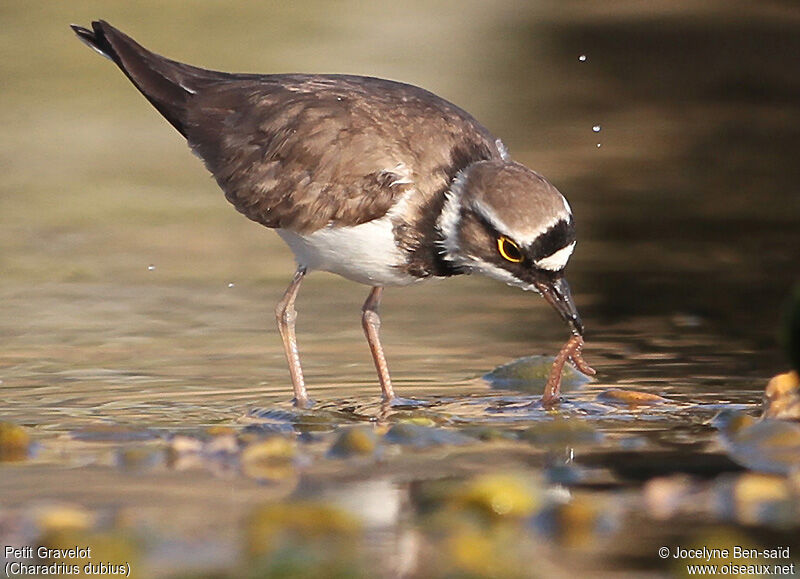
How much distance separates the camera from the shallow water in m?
6.00

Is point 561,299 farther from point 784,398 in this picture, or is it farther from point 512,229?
point 784,398

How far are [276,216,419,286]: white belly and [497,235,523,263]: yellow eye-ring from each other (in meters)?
0.59

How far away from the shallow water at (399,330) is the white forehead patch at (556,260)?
0.73 meters

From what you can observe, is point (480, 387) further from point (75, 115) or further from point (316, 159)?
point (75, 115)

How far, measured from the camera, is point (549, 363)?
30.1 ft

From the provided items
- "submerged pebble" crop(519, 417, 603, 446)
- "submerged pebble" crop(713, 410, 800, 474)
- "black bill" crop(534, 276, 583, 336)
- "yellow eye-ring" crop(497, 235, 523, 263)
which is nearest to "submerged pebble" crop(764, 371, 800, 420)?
"submerged pebble" crop(713, 410, 800, 474)

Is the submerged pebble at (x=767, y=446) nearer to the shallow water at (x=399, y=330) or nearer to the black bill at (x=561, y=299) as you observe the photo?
the shallow water at (x=399, y=330)

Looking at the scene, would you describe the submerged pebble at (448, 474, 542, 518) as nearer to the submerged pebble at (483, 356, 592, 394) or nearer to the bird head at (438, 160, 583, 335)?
the bird head at (438, 160, 583, 335)

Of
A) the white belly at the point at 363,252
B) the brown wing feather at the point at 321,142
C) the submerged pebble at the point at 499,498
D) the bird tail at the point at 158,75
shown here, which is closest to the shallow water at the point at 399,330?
the submerged pebble at the point at 499,498

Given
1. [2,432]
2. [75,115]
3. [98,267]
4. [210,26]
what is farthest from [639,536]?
[210,26]

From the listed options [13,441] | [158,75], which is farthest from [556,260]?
[158,75]

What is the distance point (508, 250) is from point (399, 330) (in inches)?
85.2

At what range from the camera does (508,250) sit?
27.7ft

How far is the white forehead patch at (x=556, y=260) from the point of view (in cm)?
825
